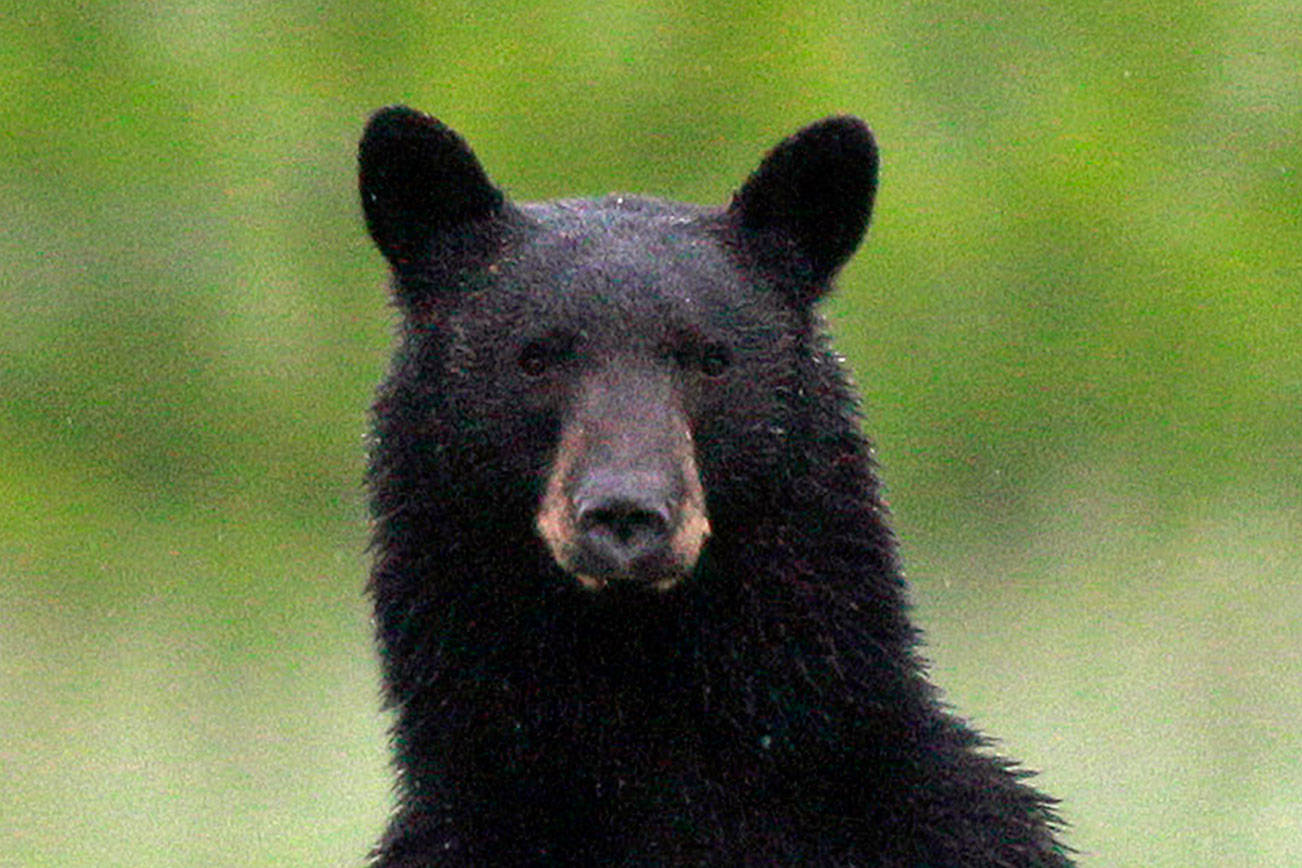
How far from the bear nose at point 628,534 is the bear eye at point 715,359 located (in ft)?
1.49

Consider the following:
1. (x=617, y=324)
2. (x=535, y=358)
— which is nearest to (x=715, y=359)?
(x=617, y=324)

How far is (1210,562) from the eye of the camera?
23969 mm

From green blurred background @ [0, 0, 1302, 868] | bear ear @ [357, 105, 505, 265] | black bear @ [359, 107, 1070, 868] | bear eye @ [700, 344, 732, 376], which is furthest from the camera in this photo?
green blurred background @ [0, 0, 1302, 868]

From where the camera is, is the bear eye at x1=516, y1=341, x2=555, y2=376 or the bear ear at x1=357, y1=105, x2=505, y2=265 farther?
the bear ear at x1=357, y1=105, x2=505, y2=265

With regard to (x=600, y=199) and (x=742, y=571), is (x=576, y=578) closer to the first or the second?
(x=742, y=571)

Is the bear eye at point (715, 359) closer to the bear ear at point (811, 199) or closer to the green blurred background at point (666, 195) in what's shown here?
the bear ear at point (811, 199)

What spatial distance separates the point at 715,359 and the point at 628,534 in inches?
20.1

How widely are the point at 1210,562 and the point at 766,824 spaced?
59.0ft

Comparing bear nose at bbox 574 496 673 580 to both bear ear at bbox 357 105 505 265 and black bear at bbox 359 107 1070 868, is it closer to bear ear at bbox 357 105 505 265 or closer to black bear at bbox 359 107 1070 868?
black bear at bbox 359 107 1070 868

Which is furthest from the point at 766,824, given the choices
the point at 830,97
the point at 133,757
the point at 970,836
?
the point at 830,97

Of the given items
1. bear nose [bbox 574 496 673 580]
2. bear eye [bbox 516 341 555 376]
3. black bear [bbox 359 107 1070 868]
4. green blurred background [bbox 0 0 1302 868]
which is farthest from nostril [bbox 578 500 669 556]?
green blurred background [bbox 0 0 1302 868]

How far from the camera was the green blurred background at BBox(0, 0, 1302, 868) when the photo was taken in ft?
82.1

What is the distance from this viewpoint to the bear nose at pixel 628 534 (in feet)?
19.9

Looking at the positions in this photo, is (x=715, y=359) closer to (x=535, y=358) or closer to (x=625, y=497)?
(x=535, y=358)
